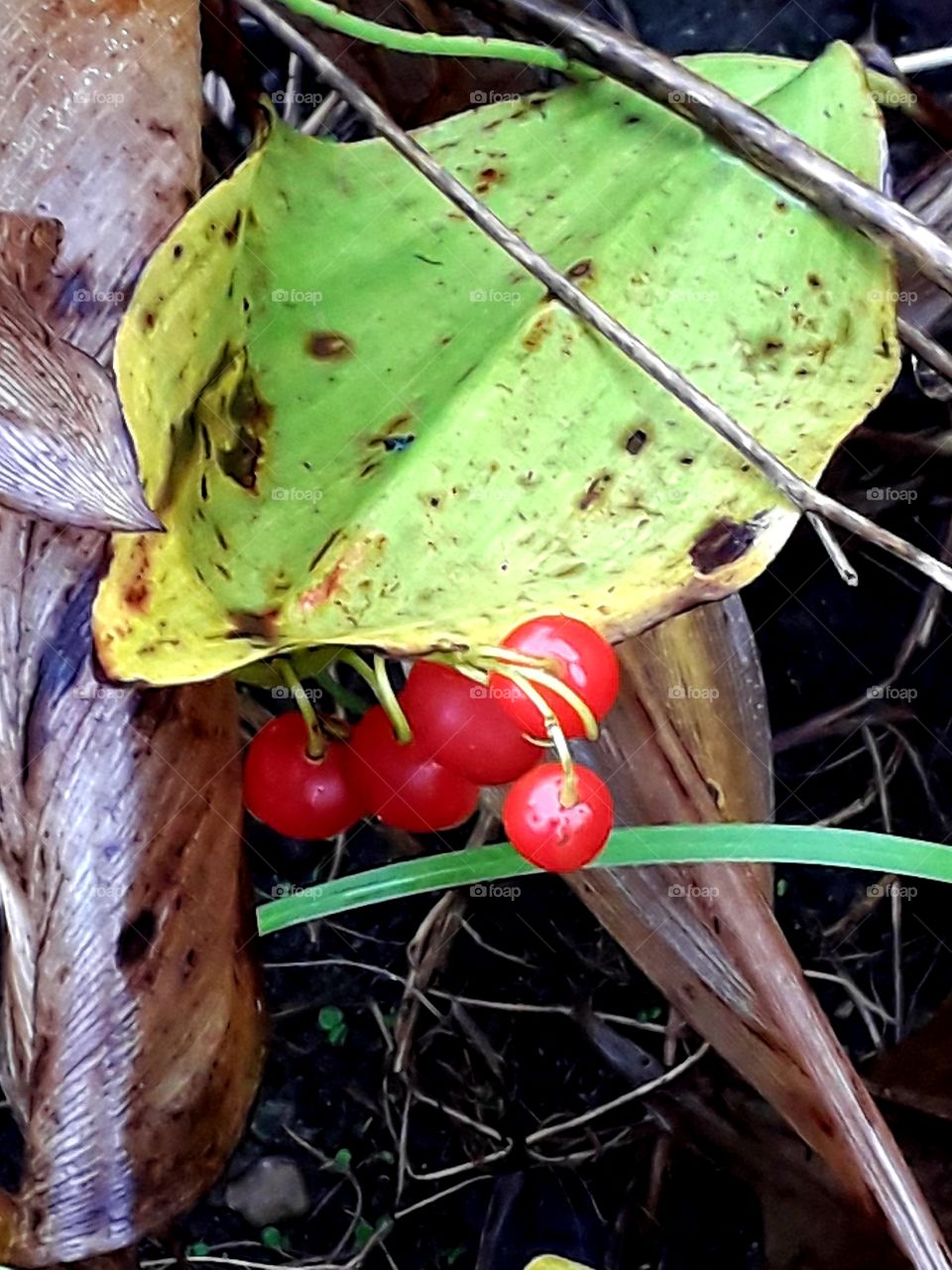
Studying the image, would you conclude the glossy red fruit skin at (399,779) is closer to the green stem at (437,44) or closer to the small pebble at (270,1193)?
the green stem at (437,44)

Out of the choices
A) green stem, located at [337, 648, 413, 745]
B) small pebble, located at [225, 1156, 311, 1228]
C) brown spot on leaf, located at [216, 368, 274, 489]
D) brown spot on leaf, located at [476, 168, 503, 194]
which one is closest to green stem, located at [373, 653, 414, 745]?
green stem, located at [337, 648, 413, 745]

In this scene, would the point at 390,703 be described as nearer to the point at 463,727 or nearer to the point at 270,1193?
the point at 463,727

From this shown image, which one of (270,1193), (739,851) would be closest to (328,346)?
(739,851)

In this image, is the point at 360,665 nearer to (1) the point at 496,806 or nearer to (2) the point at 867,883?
(1) the point at 496,806

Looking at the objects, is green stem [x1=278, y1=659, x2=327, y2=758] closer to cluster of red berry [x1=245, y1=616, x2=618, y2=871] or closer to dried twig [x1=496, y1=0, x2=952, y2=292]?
cluster of red berry [x1=245, y1=616, x2=618, y2=871]

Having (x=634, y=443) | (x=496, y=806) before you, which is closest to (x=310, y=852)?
(x=496, y=806)
